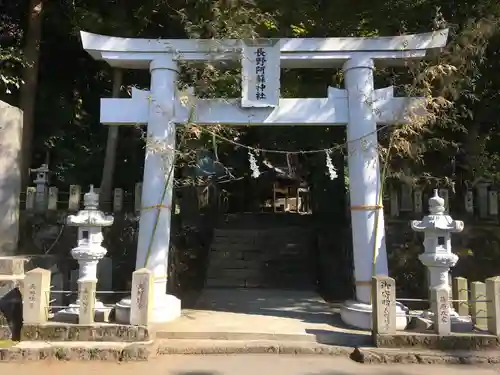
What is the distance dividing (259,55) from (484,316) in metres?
5.15

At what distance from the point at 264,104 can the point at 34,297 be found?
4.27 m

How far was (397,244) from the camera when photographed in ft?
33.4

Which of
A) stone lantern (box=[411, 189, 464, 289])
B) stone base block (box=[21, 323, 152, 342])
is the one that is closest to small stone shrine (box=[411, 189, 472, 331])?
stone lantern (box=[411, 189, 464, 289])

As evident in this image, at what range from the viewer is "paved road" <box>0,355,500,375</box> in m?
5.33

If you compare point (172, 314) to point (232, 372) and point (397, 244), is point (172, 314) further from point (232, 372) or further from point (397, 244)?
point (397, 244)

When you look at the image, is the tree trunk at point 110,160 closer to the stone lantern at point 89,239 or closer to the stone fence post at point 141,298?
the stone lantern at point 89,239

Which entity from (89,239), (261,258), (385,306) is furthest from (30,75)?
(385,306)

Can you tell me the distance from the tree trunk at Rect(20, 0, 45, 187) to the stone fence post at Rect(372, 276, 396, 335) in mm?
9138

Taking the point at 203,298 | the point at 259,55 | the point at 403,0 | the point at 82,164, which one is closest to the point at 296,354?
the point at 203,298

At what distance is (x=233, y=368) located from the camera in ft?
17.9

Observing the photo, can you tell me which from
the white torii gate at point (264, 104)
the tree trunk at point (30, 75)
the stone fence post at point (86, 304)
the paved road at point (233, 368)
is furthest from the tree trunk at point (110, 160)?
the paved road at point (233, 368)

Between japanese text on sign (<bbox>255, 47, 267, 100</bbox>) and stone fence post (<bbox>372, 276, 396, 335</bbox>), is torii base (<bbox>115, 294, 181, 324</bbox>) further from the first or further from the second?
japanese text on sign (<bbox>255, 47, 267, 100</bbox>)

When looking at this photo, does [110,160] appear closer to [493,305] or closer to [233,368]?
[233,368]

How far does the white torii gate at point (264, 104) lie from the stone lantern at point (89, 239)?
63cm
